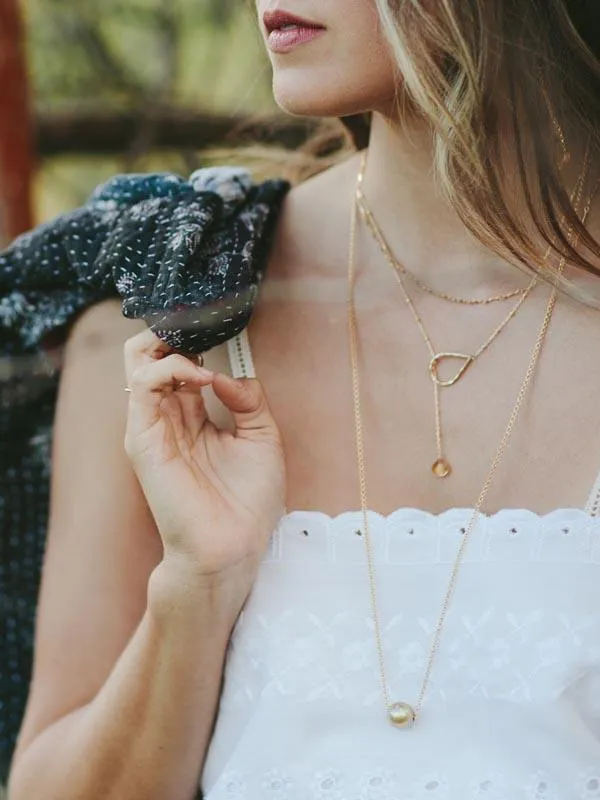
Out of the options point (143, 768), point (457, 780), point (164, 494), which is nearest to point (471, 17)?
point (164, 494)

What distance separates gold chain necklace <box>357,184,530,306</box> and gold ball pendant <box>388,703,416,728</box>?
53 cm

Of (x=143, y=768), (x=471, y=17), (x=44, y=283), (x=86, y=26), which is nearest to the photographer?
(x=471, y=17)

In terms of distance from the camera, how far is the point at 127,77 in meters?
3.45

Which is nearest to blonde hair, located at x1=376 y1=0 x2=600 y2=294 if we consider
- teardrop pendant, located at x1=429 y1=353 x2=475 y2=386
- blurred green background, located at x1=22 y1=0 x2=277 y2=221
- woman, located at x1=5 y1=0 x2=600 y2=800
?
woman, located at x1=5 y1=0 x2=600 y2=800

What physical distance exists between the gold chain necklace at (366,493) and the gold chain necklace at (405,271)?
5cm

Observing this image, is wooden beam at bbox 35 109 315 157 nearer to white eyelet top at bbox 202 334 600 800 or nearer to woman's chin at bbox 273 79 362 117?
woman's chin at bbox 273 79 362 117

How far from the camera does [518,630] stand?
1283 mm

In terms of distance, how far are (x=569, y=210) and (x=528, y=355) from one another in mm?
186

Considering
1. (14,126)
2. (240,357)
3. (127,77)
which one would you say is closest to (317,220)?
(240,357)

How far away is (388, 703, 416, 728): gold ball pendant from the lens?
1276 mm

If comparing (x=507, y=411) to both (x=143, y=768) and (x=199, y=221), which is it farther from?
(x=143, y=768)

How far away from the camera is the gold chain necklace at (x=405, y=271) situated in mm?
1478

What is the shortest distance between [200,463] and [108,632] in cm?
28

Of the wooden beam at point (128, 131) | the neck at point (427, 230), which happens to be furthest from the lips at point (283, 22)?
the wooden beam at point (128, 131)
